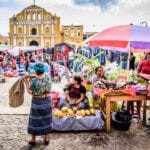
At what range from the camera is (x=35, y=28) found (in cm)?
6412

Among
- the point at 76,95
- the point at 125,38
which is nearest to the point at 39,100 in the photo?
the point at 76,95

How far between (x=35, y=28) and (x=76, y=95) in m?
59.0

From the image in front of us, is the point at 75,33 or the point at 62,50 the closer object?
the point at 62,50

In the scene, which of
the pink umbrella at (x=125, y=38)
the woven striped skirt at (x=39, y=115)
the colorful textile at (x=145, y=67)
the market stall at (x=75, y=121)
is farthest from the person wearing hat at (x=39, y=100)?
the colorful textile at (x=145, y=67)

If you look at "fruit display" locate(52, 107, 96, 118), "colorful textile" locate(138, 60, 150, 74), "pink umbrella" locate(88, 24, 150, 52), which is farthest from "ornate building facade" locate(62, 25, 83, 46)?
"fruit display" locate(52, 107, 96, 118)

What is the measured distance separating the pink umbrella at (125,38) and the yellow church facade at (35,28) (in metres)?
56.5

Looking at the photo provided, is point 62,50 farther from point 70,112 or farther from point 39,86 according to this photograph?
point 39,86

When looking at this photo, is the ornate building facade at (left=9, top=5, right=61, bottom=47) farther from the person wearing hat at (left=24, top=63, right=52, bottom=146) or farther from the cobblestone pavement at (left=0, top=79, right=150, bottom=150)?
the person wearing hat at (left=24, top=63, right=52, bottom=146)

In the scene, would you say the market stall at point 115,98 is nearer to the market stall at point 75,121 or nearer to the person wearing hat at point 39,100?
the market stall at point 75,121

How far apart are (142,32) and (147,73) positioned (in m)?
1.31

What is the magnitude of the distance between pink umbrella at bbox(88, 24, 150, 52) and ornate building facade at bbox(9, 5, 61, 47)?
5633 cm

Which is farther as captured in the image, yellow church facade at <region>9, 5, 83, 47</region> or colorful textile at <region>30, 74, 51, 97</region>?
yellow church facade at <region>9, 5, 83, 47</region>

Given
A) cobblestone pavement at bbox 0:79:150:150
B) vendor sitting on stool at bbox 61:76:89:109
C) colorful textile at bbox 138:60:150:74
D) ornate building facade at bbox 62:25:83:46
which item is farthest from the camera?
ornate building facade at bbox 62:25:83:46

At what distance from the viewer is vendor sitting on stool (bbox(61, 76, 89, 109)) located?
6.42 meters
